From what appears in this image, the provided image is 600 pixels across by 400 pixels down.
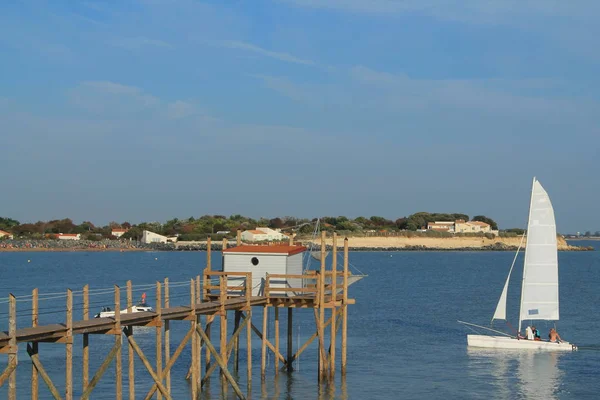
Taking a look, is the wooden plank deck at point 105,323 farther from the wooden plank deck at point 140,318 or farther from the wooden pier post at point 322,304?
the wooden pier post at point 322,304

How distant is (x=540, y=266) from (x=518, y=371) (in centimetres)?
1172

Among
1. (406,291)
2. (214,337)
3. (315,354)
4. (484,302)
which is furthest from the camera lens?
(406,291)

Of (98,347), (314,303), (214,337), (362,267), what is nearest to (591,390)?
(314,303)

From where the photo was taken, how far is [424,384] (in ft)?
123

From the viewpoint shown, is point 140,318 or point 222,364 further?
point 222,364

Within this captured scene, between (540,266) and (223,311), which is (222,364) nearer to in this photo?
(223,311)

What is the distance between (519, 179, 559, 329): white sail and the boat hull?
412 cm

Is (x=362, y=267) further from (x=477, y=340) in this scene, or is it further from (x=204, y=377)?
(x=204, y=377)

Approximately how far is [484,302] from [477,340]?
31836 millimetres

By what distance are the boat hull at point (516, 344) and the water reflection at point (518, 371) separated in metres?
0.36

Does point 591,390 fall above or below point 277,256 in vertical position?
below

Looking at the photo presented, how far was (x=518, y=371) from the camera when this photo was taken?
1619 inches

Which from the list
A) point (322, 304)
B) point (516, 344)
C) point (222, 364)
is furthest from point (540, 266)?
point (222, 364)

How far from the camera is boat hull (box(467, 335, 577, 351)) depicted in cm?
4669
